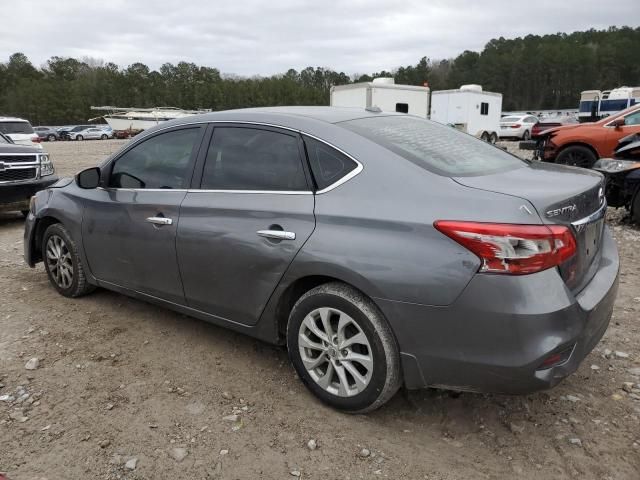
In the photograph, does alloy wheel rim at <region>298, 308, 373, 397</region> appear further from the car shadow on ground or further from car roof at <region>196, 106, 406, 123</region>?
the car shadow on ground

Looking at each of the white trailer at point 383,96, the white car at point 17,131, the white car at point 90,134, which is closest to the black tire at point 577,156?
the white trailer at point 383,96

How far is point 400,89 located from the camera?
20.6 meters

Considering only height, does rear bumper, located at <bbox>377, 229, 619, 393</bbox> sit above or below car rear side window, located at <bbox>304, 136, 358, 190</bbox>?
below

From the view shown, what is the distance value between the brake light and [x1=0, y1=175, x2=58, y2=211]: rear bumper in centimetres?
732

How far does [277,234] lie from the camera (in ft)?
9.16

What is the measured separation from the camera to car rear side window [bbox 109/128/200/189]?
3.44m

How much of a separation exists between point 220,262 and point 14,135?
45.3 ft

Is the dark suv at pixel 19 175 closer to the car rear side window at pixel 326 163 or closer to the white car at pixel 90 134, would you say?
the car rear side window at pixel 326 163

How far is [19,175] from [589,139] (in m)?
9.80

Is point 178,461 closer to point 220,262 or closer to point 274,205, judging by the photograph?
point 220,262

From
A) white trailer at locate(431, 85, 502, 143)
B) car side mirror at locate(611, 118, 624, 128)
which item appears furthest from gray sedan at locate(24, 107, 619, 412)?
white trailer at locate(431, 85, 502, 143)

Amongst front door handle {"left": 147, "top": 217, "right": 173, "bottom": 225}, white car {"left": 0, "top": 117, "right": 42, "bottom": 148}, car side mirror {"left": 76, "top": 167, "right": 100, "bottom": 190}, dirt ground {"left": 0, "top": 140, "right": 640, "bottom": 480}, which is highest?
car side mirror {"left": 76, "top": 167, "right": 100, "bottom": 190}

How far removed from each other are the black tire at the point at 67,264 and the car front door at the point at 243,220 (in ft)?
4.69

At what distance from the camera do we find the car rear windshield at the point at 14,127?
14039mm
